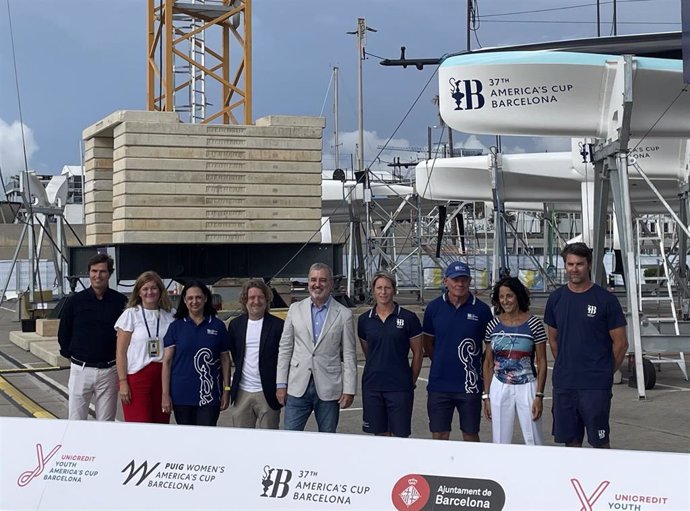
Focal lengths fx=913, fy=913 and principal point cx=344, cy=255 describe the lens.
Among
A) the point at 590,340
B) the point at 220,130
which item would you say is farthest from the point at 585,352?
the point at 220,130

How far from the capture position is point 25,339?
17.4 meters

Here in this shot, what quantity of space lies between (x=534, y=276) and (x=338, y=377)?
30.1 meters

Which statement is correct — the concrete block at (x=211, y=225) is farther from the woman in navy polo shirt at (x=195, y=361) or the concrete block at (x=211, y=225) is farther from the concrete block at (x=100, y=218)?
the woman in navy polo shirt at (x=195, y=361)

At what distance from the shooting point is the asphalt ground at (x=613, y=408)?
8453 millimetres

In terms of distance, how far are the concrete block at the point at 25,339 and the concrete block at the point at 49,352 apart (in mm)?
343

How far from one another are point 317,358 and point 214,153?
935 centimetres

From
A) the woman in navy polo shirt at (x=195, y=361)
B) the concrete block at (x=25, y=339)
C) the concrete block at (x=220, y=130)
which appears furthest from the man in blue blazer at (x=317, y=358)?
the concrete block at (x=25, y=339)

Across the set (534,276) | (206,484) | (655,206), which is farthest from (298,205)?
(534,276)

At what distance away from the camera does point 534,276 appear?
35.3 meters

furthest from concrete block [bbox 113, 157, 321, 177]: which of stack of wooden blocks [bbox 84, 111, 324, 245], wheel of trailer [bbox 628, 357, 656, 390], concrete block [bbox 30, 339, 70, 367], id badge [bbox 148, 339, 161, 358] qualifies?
id badge [bbox 148, 339, 161, 358]

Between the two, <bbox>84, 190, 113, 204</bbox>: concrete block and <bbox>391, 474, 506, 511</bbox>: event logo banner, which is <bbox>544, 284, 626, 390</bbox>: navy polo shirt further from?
<bbox>84, 190, 113, 204</bbox>: concrete block

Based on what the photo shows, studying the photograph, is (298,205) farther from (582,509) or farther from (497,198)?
(582,509)

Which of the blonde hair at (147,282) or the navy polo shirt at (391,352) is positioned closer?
the navy polo shirt at (391,352)

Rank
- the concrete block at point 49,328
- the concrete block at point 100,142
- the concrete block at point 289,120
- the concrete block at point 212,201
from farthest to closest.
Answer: the concrete block at point 49,328
the concrete block at point 100,142
the concrete block at point 289,120
the concrete block at point 212,201
